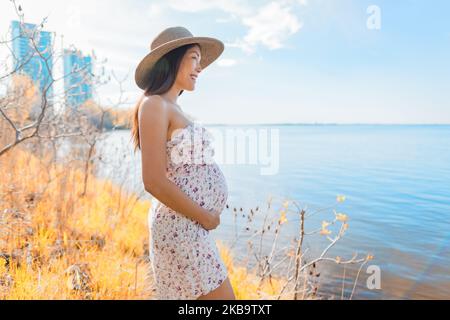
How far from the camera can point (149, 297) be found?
112 inches

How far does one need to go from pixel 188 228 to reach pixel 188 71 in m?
0.65

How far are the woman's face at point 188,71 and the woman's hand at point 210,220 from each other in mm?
535

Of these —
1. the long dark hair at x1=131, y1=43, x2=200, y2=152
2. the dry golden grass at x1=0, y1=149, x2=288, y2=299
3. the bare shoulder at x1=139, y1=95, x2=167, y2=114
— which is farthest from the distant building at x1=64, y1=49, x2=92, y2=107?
the bare shoulder at x1=139, y1=95, x2=167, y2=114

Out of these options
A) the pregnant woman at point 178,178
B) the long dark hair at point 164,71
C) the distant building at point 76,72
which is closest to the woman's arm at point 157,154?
the pregnant woman at point 178,178

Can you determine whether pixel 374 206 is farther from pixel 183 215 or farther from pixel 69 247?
pixel 183 215

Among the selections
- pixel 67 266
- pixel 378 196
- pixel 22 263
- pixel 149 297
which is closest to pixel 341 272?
pixel 149 297

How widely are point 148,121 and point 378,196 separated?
8.36 meters

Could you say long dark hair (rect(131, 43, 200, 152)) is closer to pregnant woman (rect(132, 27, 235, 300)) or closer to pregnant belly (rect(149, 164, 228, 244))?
pregnant woman (rect(132, 27, 235, 300))

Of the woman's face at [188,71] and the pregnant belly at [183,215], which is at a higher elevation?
the woman's face at [188,71]

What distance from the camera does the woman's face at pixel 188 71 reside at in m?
1.55

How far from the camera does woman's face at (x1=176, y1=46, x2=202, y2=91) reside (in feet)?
5.07

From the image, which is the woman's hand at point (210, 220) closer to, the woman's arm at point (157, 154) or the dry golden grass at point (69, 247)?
the woman's arm at point (157, 154)

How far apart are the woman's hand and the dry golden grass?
1.43m
